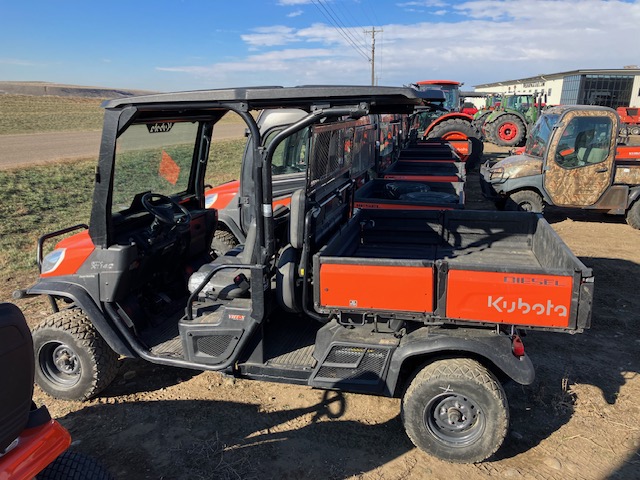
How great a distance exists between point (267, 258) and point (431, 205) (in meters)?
2.79

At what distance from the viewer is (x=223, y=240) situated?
645 cm

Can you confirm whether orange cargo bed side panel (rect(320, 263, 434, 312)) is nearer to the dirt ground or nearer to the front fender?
the front fender

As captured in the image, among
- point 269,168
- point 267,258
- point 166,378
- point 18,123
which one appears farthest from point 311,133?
point 18,123

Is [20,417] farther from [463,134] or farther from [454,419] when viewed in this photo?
[463,134]

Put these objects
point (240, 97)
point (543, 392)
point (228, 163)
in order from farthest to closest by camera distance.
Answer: point (228, 163), point (543, 392), point (240, 97)

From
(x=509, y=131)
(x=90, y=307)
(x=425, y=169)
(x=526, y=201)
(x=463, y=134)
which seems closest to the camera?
(x=90, y=307)

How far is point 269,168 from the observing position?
10.2 feet

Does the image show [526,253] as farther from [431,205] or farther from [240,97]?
[240,97]

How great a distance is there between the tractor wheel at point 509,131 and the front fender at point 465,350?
64.5 ft

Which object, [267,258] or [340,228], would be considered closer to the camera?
[267,258]

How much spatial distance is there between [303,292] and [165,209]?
167cm

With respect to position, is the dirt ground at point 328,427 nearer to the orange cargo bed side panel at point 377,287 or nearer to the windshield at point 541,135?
the orange cargo bed side panel at point 377,287

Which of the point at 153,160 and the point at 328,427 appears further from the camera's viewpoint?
the point at 153,160

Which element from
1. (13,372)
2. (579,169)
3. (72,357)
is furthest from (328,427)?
(579,169)
